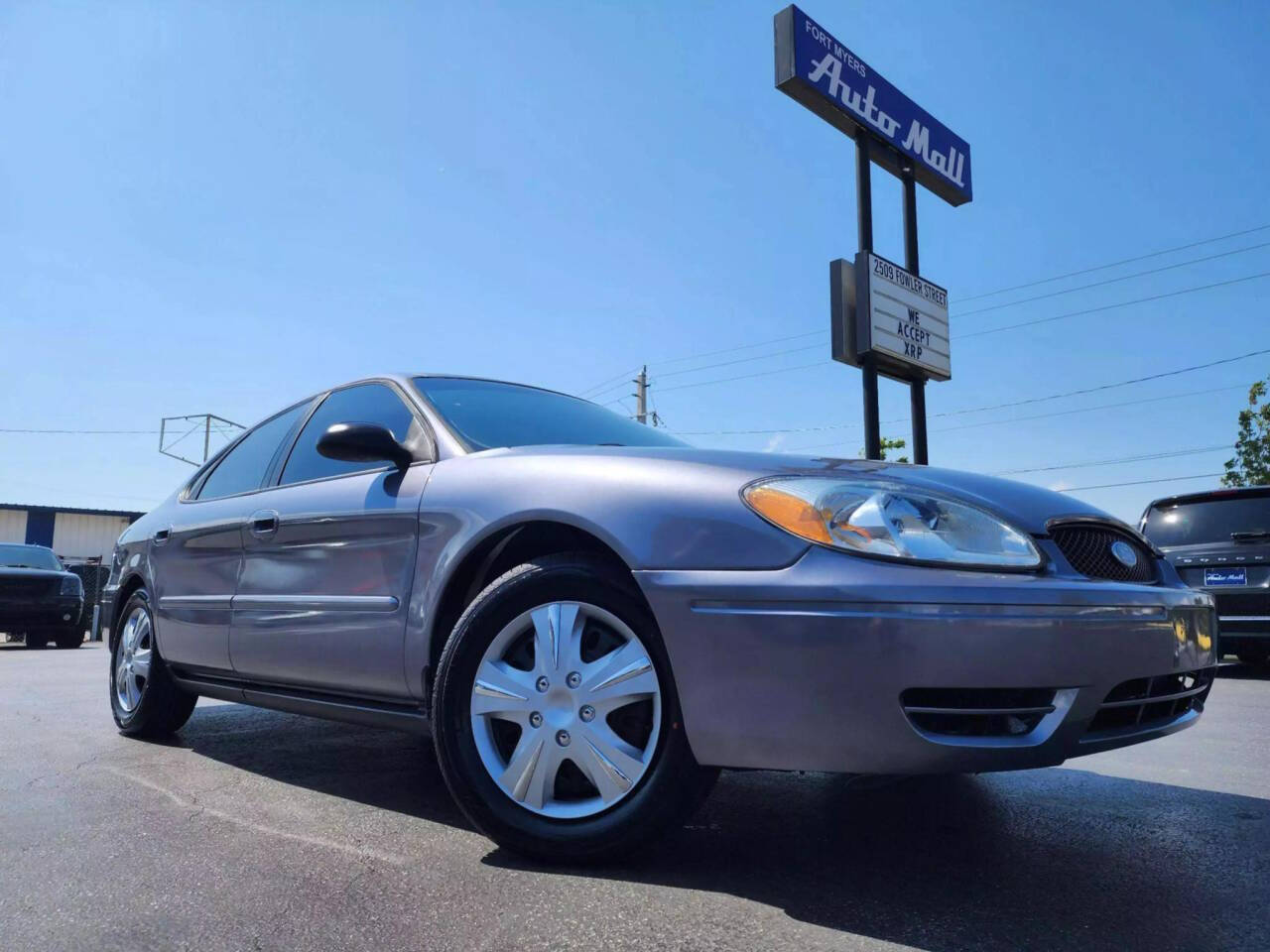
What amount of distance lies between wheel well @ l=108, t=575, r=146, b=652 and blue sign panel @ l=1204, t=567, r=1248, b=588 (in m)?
7.78

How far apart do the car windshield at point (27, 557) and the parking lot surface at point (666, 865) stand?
11.6m

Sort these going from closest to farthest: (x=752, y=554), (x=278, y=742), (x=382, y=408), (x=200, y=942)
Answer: (x=200, y=942) < (x=752, y=554) < (x=382, y=408) < (x=278, y=742)

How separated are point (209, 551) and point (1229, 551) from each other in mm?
7681

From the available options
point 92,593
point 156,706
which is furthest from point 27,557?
point 156,706

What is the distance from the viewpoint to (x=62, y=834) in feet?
8.74

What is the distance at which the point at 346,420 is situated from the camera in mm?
3662

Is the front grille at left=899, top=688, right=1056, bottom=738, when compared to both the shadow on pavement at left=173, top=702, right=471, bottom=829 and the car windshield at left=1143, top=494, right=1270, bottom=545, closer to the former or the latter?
the shadow on pavement at left=173, top=702, right=471, bottom=829

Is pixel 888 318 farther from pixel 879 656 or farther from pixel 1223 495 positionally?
pixel 879 656

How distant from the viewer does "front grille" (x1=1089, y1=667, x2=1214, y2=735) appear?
2.18 m

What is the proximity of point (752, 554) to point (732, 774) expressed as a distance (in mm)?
1716

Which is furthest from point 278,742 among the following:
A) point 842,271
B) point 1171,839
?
point 842,271

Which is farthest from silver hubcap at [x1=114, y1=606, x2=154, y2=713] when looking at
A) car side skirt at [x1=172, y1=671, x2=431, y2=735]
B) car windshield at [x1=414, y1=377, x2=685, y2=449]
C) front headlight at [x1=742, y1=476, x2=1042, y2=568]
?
front headlight at [x1=742, y1=476, x2=1042, y2=568]

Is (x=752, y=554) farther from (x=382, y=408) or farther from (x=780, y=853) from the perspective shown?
(x=382, y=408)

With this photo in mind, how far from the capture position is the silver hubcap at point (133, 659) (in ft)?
14.4
